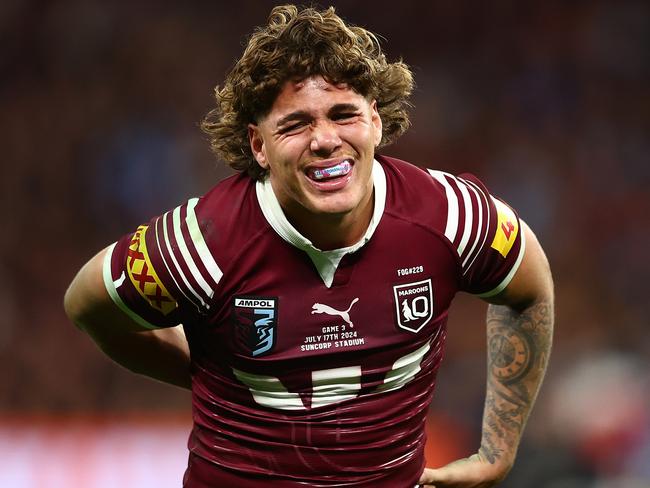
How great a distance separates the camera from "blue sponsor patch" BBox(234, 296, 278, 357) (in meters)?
2.40

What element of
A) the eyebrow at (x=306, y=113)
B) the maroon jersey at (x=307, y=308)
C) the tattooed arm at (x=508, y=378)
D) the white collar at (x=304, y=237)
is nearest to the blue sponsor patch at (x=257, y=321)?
the maroon jersey at (x=307, y=308)

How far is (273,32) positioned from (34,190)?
3.98m

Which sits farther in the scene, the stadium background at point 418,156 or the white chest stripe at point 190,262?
the stadium background at point 418,156

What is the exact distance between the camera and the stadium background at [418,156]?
5.35 m

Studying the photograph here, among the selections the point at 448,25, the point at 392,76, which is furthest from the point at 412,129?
the point at 392,76

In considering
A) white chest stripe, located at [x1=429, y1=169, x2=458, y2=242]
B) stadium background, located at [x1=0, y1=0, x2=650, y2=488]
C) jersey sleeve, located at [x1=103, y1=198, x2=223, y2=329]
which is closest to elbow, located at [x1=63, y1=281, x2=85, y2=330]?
jersey sleeve, located at [x1=103, y1=198, x2=223, y2=329]

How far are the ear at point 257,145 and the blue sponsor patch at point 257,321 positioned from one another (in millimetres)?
315

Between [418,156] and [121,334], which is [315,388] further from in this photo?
[418,156]

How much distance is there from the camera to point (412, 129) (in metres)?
6.47

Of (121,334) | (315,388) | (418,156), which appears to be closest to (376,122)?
(315,388)

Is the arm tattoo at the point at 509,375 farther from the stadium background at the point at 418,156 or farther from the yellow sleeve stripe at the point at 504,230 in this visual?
the stadium background at the point at 418,156

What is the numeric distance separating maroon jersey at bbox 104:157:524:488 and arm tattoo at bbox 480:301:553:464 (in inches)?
13.9

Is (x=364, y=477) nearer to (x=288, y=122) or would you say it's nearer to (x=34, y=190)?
(x=288, y=122)

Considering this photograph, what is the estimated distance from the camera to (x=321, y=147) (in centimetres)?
230
